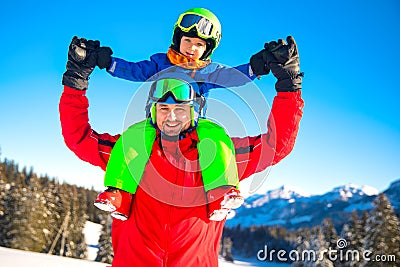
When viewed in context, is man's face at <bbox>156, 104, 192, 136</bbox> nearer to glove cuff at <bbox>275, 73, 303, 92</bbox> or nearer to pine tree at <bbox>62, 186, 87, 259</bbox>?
glove cuff at <bbox>275, 73, 303, 92</bbox>

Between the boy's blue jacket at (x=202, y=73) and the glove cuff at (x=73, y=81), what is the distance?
0.89 ft

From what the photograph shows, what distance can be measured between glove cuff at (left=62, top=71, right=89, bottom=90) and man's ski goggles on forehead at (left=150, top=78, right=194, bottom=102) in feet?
1.74

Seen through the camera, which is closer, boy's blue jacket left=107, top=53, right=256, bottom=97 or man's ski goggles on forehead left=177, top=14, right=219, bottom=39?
boy's blue jacket left=107, top=53, right=256, bottom=97

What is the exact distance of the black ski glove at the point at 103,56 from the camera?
283 centimetres

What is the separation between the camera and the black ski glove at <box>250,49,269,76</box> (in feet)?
9.09

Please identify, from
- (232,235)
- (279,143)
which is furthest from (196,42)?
(232,235)

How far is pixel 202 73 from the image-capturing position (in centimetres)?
317

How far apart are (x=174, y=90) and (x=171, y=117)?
19 centimetres

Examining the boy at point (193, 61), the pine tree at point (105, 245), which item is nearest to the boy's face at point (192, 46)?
the boy at point (193, 61)

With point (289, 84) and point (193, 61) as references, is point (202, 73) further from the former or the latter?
point (289, 84)

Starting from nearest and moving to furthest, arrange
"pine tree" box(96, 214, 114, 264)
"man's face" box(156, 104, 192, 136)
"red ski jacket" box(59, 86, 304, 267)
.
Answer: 1. "red ski jacket" box(59, 86, 304, 267)
2. "man's face" box(156, 104, 192, 136)
3. "pine tree" box(96, 214, 114, 264)

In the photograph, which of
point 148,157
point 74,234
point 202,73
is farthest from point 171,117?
point 74,234

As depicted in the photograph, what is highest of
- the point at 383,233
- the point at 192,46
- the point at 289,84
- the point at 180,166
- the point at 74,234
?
the point at 192,46

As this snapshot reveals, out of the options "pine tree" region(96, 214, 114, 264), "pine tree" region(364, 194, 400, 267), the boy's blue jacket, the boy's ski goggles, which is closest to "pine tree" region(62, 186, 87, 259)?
"pine tree" region(96, 214, 114, 264)
